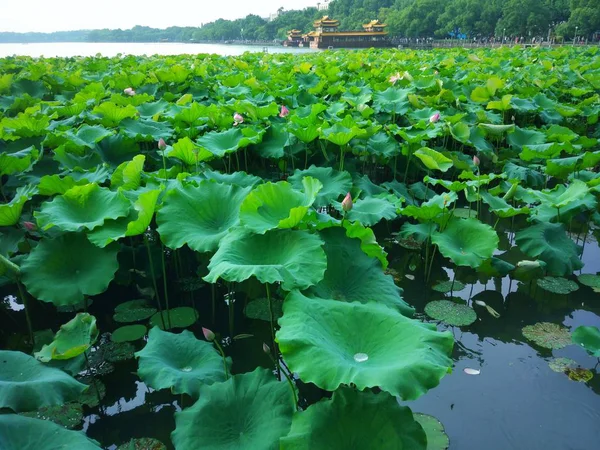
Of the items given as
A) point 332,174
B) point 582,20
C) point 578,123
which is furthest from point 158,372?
point 582,20

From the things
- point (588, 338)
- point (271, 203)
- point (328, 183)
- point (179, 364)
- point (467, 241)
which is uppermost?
point (271, 203)

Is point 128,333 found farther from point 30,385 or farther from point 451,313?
point 451,313

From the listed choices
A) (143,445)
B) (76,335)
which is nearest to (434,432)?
(143,445)

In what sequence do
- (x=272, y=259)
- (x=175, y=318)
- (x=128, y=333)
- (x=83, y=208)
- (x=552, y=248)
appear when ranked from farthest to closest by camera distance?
(x=552, y=248) < (x=175, y=318) < (x=128, y=333) < (x=83, y=208) < (x=272, y=259)

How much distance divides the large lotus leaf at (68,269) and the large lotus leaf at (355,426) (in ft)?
4.21

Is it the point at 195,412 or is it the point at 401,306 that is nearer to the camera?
the point at 195,412

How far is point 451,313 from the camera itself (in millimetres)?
2688

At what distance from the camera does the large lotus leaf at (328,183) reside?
281 cm

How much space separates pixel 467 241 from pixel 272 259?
1500mm

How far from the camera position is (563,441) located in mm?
1835

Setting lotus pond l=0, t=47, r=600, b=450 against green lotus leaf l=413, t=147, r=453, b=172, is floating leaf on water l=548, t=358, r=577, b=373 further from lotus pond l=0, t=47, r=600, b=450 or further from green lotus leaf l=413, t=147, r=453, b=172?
green lotus leaf l=413, t=147, r=453, b=172

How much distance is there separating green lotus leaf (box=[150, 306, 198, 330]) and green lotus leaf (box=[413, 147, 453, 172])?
188cm

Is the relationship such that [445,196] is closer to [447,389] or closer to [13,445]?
[447,389]

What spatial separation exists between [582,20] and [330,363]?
137ft
